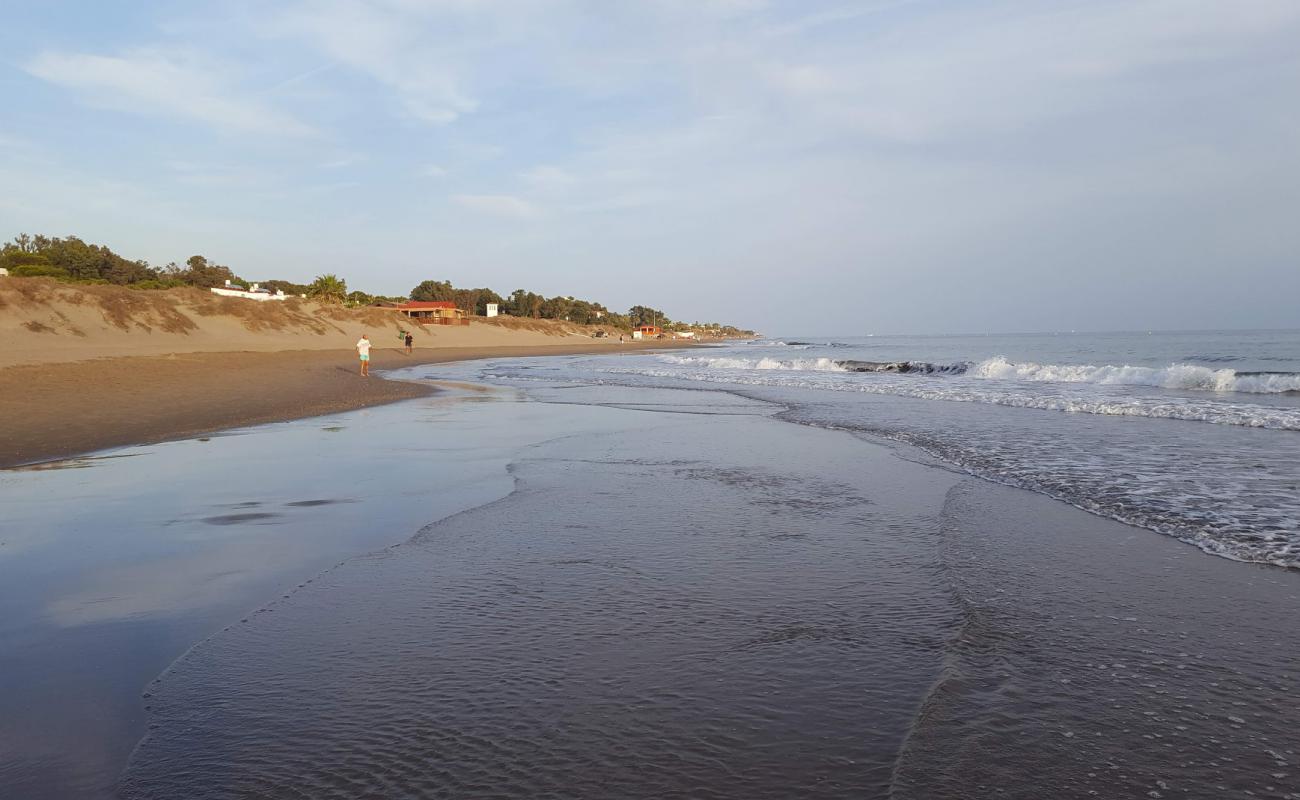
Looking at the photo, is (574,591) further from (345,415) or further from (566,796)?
(345,415)

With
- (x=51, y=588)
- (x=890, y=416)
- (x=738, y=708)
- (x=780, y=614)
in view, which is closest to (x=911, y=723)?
(x=738, y=708)

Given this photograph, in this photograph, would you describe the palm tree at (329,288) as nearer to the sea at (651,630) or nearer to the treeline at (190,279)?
the treeline at (190,279)

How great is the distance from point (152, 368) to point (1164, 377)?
31674mm

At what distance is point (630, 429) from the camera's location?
1327 centimetres

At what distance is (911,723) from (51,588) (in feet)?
17.3

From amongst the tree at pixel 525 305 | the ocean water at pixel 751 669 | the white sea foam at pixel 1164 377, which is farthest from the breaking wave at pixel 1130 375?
the tree at pixel 525 305

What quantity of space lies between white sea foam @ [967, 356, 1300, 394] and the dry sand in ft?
74.2

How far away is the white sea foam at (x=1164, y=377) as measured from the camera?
2070 centimetres

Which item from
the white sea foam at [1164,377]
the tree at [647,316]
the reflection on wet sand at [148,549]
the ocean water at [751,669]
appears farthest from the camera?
the tree at [647,316]

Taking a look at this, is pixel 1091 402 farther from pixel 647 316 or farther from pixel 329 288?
pixel 647 316

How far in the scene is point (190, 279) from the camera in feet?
228

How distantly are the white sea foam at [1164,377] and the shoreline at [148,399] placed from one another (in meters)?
22.6

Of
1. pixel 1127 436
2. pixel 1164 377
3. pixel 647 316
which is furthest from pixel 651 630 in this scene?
pixel 647 316

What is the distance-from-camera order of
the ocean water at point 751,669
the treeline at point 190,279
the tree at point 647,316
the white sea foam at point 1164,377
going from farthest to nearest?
the tree at point 647,316 < the treeline at point 190,279 < the white sea foam at point 1164,377 < the ocean water at point 751,669
